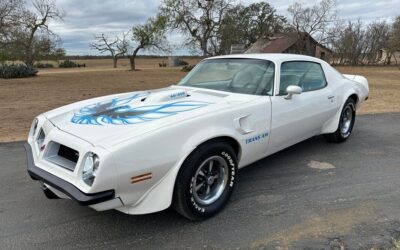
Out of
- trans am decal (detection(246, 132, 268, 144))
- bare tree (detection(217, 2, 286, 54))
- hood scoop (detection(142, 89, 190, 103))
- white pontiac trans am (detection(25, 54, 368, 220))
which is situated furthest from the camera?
bare tree (detection(217, 2, 286, 54))

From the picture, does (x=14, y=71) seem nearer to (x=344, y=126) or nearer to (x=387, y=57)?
(x=344, y=126)

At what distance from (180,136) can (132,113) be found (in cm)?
65

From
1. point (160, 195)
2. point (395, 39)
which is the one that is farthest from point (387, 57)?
A: point (160, 195)

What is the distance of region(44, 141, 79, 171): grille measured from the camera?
2715 mm

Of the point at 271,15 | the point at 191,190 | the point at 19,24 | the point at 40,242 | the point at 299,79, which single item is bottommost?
the point at 40,242

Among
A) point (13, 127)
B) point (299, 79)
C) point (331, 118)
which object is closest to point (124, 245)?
point (299, 79)

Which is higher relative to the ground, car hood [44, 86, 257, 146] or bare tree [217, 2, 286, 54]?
bare tree [217, 2, 286, 54]

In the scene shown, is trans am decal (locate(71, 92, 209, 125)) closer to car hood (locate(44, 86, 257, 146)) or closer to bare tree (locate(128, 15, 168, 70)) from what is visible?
car hood (locate(44, 86, 257, 146))

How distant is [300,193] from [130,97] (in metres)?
2.20

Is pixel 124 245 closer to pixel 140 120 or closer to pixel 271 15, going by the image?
pixel 140 120

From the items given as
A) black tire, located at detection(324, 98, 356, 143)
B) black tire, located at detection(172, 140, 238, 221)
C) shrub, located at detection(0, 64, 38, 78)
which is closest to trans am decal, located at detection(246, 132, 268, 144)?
black tire, located at detection(172, 140, 238, 221)

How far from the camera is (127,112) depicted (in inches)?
126

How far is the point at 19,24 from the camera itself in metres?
25.7

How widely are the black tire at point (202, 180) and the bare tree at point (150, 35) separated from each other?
1522 inches
